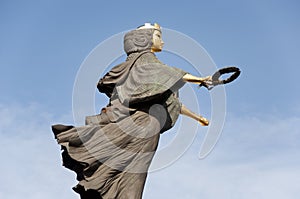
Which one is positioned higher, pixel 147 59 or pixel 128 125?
pixel 147 59

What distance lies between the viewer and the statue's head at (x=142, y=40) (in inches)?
320

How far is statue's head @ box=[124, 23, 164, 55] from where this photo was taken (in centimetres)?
814

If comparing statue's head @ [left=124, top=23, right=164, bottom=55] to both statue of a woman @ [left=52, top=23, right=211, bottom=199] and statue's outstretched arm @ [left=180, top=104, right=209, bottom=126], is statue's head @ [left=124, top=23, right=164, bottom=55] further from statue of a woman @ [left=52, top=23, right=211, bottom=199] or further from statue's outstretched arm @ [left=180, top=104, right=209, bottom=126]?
statue's outstretched arm @ [left=180, top=104, right=209, bottom=126]

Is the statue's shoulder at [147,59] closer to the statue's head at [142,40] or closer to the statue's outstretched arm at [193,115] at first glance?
the statue's head at [142,40]

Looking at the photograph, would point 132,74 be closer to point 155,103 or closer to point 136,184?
point 155,103

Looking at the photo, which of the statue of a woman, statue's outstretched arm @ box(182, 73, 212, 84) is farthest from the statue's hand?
statue's outstretched arm @ box(182, 73, 212, 84)

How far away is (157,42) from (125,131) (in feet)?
3.89

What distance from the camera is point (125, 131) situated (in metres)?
7.69

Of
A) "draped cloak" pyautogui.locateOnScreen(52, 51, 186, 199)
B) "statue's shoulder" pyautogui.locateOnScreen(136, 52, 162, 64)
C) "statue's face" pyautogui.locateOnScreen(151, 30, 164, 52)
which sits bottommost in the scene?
"draped cloak" pyautogui.locateOnScreen(52, 51, 186, 199)

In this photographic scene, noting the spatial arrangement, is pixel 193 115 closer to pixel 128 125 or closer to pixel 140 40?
pixel 128 125

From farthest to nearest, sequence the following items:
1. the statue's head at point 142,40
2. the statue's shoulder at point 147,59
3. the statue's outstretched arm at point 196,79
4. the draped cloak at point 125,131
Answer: the statue's head at point 142,40 → the statue's shoulder at point 147,59 → the statue's outstretched arm at point 196,79 → the draped cloak at point 125,131

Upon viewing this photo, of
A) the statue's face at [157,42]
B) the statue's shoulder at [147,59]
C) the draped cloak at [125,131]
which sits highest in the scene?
the statue's face at [157,42]

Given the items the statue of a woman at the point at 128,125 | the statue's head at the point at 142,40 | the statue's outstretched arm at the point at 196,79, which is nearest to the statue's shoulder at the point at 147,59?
the statue of a woman at the point at 128,125

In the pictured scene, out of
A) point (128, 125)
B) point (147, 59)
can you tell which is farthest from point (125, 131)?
point (147, 59)
